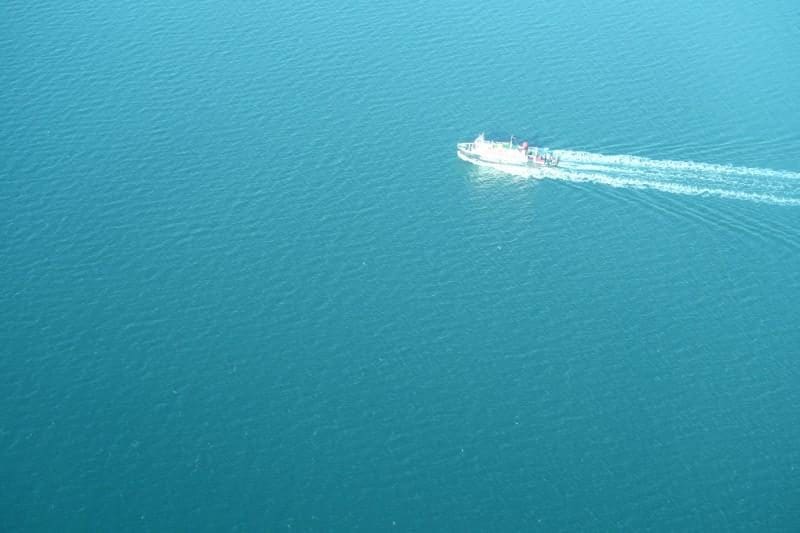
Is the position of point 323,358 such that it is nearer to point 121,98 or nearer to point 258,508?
point 258,508

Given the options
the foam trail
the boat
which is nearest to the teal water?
the foam trail

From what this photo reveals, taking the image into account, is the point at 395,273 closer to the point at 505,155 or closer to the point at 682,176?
the point at 505,155

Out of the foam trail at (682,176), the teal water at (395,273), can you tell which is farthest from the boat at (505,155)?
the teal water at (395,273)

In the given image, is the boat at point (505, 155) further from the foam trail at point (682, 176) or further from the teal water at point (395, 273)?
the teal water at point (395, 273)

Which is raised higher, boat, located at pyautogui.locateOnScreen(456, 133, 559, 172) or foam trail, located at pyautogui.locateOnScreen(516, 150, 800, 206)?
boat, located at pyautogui.locateOnScreen(456, 133, 559, 172)

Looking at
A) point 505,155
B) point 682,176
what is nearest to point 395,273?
point 505,155

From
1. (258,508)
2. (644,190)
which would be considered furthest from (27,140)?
(644,190)

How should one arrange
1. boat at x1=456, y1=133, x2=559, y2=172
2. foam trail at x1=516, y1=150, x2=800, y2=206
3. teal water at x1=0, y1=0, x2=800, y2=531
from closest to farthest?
teal water at x1=0, y1=0, x2=800, y2=531 → foam trail at x1=516, y1=150, x2=800, y2=206 → boat at x1=456, y1=133, x2=559, y2=172

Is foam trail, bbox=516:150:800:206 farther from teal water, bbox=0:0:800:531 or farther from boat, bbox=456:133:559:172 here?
boat, bbox=456:133:559:172
